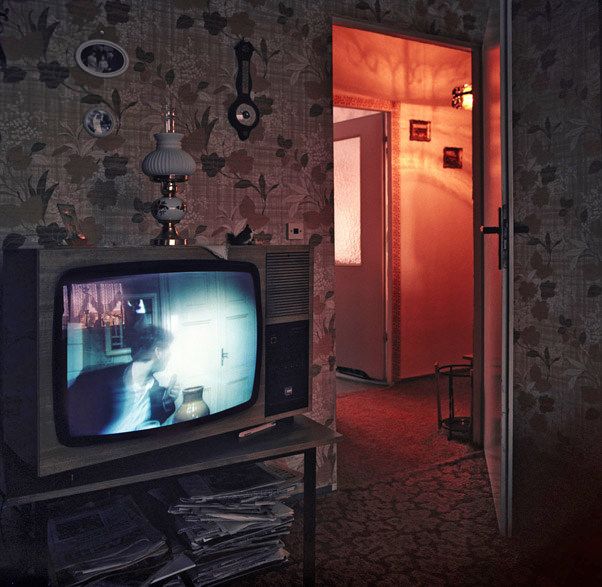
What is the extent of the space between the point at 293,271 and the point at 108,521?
0.93 metres

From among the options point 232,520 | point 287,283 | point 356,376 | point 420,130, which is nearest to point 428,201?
point 420,130

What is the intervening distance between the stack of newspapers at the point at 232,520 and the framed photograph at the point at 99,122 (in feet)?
4.04

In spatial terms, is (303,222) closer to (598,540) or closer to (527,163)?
(527,163)

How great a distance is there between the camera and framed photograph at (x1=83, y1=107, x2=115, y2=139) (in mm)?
2217

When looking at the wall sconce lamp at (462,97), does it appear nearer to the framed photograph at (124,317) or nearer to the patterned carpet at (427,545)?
the patterned carpet at (427,545)

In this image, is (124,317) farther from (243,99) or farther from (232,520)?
(243,99)

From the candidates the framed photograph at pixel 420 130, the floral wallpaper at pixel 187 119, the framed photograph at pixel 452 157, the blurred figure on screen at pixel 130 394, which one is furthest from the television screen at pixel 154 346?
the framed photograph at pixel 452 157

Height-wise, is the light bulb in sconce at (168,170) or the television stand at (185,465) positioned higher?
the light bulb in sconce at (168,170)

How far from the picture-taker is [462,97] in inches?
172

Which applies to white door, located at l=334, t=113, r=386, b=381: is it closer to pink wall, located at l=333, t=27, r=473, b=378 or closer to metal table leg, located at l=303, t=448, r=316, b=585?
pink wall, located at l=333, t=27, r=473, b=378

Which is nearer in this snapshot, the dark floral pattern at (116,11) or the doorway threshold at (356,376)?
the dark floral pattern at (116,11)

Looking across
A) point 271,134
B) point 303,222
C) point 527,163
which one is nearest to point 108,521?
point 303,222

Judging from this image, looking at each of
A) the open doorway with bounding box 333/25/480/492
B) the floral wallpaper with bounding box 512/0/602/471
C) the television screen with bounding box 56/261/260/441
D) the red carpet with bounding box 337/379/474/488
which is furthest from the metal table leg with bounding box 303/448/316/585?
the open doorway with bounding box 333/25/480/492

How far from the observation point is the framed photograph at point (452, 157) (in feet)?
16.7
